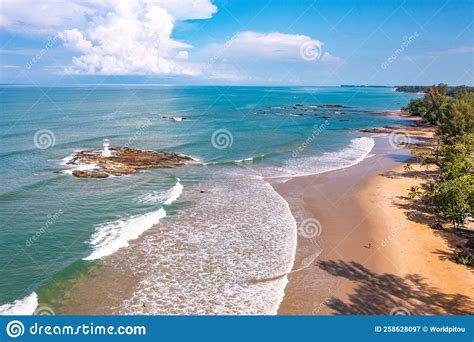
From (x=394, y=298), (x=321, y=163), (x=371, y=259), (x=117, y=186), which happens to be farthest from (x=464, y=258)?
(x=117, y=186)

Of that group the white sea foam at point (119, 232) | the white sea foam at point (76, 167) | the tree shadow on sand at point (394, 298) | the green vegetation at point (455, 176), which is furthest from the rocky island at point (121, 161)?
the tree shadow on sand at point (394, 298)

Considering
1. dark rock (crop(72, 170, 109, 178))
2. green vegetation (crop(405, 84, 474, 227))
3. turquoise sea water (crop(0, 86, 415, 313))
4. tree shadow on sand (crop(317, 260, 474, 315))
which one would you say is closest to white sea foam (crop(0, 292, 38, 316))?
turquoise sea water (crop(0, 86, 415, 313))

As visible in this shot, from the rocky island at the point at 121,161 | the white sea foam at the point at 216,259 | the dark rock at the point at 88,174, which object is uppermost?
the rocky island at the point at 121,161

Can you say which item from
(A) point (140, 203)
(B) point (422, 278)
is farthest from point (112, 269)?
(B) point (422, 278)

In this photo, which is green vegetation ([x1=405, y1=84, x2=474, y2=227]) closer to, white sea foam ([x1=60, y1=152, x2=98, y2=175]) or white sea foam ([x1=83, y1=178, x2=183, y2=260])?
white sea foam ([x1=83, y1=178, x2=183, y2=260])

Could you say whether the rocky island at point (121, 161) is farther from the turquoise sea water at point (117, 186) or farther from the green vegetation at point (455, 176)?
the green vegetation at point (455, 176)
